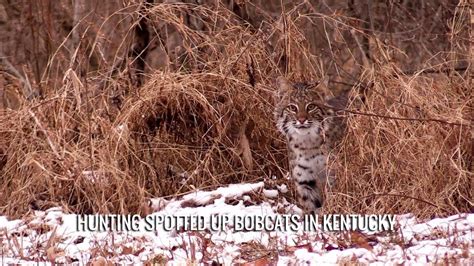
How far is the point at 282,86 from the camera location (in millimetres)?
7324

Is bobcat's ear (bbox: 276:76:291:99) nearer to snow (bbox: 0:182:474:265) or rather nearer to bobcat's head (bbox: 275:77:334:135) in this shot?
bobcat's head (bbox: 275:77:334:135)

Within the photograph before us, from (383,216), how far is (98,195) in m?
2.11

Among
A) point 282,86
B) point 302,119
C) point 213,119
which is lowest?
point 213,119

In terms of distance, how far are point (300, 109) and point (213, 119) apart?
996 millimetres

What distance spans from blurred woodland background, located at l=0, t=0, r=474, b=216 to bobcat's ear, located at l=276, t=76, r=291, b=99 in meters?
0.48

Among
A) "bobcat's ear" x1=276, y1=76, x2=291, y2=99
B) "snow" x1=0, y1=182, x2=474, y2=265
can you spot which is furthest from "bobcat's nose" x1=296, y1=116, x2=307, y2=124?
"snow" x1=0, y1=182, x2=474, y2=265

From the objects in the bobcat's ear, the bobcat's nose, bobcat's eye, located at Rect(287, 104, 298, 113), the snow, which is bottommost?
the snow

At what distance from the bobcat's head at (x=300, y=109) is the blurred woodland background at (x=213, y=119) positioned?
252 mm

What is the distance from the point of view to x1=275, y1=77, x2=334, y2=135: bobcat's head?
707 centimetres

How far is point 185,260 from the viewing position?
528 centimetres

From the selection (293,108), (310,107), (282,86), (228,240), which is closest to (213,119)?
(282,86)

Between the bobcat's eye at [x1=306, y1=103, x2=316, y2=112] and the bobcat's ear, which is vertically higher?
the bobcat's ear

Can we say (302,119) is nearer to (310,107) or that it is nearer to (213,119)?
(310,107)

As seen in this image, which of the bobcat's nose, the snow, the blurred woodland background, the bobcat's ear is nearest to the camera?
the snow
